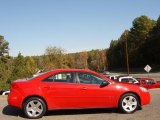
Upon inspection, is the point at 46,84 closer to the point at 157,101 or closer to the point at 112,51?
the point at 157,101

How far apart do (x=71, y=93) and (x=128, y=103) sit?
1.72 meters

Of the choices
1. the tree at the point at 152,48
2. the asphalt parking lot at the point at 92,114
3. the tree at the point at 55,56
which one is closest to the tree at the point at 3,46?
the tree at the point at 55,56

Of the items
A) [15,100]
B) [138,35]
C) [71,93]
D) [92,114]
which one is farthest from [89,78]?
[138,35]

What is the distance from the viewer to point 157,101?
503 inches

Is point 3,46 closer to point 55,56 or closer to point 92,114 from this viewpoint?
point 55,56

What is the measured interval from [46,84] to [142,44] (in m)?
93.1

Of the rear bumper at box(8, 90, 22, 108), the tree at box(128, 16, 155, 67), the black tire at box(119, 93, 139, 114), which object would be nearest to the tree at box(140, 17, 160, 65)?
the tree at box(128, 16, 155, 67)

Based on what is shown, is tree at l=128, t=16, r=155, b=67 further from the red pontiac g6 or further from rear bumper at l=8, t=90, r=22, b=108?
rear bumper at l=8, t=90, r=22, b=108

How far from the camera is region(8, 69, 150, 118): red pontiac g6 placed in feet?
32.8

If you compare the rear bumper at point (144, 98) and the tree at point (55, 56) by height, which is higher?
the tree at point (55, 56)

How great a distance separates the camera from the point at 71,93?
10.1m

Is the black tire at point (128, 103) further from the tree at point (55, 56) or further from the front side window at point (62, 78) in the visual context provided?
the tree at point (55, 56)

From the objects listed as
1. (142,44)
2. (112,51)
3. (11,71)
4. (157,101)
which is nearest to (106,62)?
(112,51)

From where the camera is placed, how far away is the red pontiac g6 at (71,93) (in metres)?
9.99
